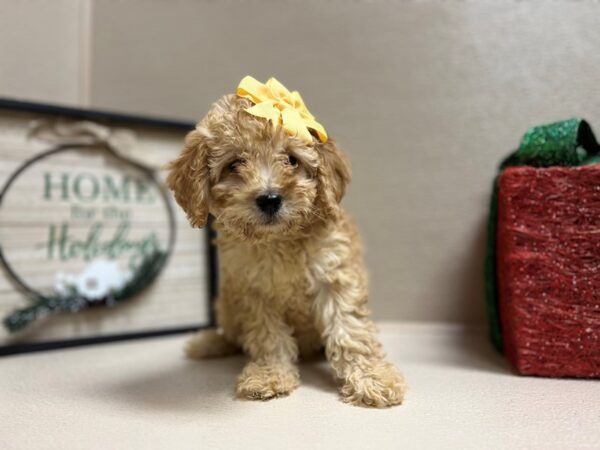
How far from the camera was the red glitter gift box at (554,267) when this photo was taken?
1284 mm

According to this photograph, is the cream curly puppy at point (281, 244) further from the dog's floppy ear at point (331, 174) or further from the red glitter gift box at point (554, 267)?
the red glitter gift box at point (554, 267)

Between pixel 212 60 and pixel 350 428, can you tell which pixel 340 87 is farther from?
pixel 350 428

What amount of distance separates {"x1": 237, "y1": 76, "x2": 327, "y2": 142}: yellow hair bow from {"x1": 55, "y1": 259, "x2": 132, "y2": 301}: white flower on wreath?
3.15 ft

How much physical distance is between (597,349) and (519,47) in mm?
1073

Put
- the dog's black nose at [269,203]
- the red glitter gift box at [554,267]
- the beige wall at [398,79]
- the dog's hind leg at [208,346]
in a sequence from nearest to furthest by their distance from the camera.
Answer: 1. the dog's black nose at [269,203]
2. the red glitter gift box at [554,267]
3. the dog's hind leg at [208,346]
4. the beige wall at [398,79]

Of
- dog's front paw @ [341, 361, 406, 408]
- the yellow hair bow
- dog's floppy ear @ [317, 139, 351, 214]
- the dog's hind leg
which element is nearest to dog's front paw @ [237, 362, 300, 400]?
dog's front paw @ [341, 361, 406, 408]

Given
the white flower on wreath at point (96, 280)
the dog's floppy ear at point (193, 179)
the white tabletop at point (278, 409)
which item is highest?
the dog's floppy ear at point (193, 179)

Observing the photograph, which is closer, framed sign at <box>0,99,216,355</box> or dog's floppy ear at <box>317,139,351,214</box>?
dog's floppy ear at <box>317,139,351,214</box>

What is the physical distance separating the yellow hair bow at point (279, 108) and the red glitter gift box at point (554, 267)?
1.96ft

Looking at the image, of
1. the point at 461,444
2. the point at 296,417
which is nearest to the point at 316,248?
the point at 296,417

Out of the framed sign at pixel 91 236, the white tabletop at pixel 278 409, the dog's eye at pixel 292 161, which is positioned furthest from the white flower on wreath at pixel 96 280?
the dog's eye at pixel 292 161

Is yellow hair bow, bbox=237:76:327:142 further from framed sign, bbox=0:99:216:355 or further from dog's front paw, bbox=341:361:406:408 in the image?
framed sign, bbox=0:99:216:355

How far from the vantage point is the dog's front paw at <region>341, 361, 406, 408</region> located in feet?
3.77

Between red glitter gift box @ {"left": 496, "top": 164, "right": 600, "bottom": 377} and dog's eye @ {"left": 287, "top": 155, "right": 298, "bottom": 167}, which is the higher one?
dog's eye @ {"left": 287, "top": 155, "right": 298, "bottom": 167}
